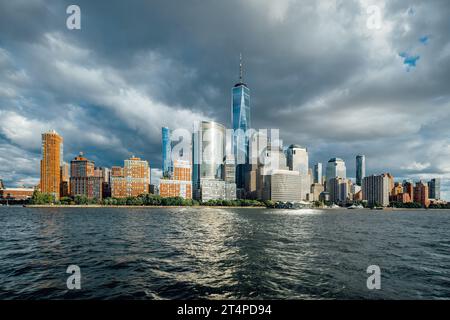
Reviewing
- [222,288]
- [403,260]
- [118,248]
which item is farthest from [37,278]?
[403,260]

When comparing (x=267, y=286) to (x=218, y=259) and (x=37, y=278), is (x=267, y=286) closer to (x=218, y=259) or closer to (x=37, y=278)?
(x=218, y=259)

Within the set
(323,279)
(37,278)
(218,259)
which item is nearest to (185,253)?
(218,259)

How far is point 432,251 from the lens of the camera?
123 ft

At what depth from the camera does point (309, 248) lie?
3606 cm
